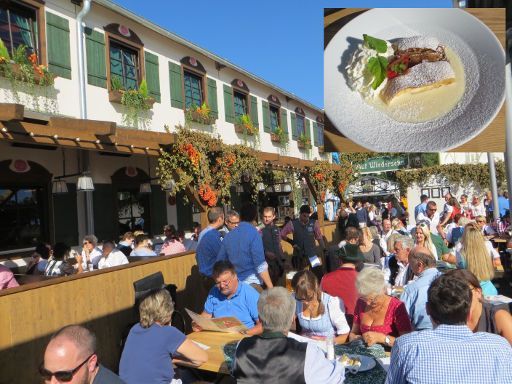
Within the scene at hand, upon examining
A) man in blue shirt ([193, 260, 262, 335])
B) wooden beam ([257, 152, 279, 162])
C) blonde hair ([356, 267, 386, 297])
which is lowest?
man in blue shirt ([193, 260, 262, 335])

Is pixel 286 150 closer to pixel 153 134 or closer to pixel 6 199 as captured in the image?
pixel 153 134

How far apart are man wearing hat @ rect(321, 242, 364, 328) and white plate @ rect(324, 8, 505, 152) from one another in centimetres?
231

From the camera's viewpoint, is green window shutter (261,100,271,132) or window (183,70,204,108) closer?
window (183,70,204,108)

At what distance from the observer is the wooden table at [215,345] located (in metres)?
3.03

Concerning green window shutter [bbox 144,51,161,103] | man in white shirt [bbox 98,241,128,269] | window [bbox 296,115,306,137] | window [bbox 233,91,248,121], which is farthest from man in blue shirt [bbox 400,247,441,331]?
window [bbox 296,115,306,137]

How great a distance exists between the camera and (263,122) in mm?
15312

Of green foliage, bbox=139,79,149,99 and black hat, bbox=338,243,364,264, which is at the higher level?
green foliage, bbox=139,79,149,99

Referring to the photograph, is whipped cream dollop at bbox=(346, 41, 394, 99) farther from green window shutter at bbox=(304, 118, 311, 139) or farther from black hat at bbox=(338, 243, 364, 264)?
green window shutter at bbox=(304, 118, 311, 139)

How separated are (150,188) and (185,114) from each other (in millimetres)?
2215

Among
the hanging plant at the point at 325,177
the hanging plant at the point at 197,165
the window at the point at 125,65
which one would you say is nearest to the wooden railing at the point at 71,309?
the hanging plant at the point at 197,165

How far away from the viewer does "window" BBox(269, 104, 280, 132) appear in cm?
1614

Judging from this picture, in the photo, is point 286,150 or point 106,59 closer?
point 106,59

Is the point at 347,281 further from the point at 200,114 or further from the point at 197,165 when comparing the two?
the point at 200,114

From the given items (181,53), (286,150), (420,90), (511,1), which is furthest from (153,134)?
(286,150)
